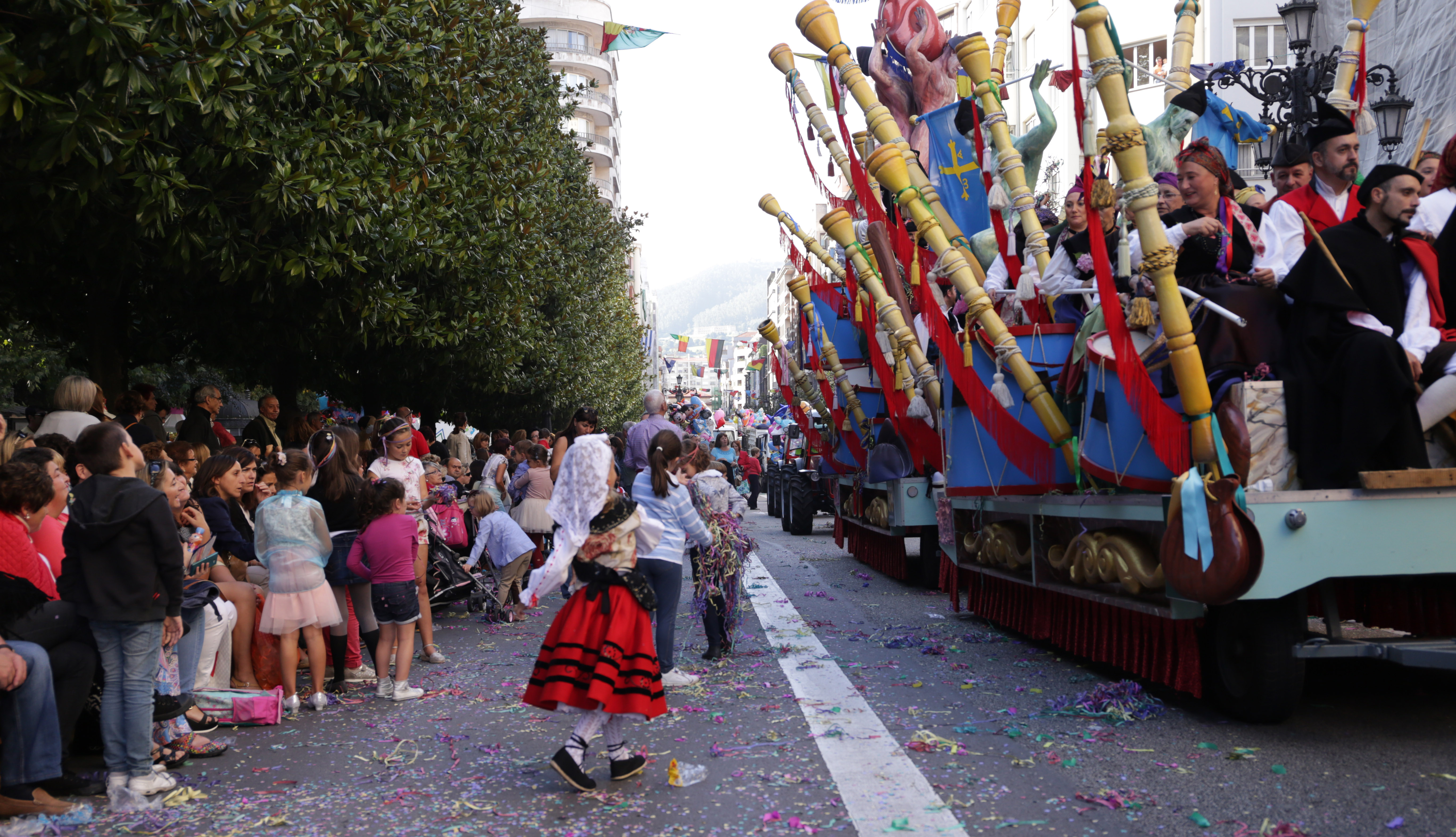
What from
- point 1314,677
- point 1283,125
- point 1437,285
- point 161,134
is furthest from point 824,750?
point 1283,125

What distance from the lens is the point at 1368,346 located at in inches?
215

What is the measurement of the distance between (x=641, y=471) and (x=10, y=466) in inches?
142

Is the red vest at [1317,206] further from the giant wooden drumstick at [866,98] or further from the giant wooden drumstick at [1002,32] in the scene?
the giant wooden drumstick at [1002,32]

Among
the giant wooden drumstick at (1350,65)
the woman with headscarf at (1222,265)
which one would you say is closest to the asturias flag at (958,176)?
the giant wooden drumstick at (1350,65)

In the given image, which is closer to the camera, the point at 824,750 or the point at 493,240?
the point at 824,750

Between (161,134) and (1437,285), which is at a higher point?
(161,134)

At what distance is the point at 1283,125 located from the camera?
11281 millimetres

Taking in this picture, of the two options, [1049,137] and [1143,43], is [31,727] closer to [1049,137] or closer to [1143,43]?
[1049,137]

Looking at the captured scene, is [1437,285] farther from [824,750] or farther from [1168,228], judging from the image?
[824,750]

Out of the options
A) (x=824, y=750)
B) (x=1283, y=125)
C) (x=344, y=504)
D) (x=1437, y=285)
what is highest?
(x=1283, y=125)

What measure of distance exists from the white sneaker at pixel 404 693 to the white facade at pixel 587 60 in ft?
231

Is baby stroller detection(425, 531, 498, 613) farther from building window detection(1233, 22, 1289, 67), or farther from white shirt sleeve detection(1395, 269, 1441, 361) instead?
building window detection(1233, 22, 1289, 67)

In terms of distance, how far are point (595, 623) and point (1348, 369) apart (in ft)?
11.7

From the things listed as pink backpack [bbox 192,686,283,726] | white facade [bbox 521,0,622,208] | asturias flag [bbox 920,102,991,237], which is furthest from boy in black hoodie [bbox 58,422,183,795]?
white facade [bbox 521,0,622,208]
